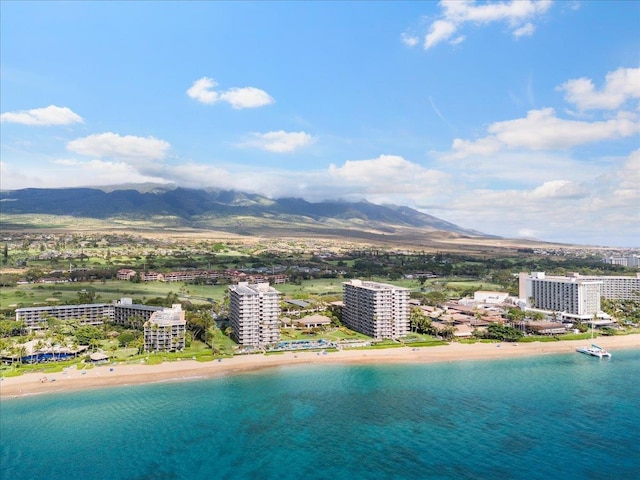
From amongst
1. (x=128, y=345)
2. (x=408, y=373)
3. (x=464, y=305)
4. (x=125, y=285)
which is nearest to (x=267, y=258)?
(x=125, y=285)

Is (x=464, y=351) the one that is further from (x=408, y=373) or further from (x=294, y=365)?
(x=294, y=365)

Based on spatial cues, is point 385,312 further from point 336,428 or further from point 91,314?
point 91,314

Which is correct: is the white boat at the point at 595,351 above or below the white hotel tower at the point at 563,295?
below

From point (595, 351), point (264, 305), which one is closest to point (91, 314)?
point (264, 305)

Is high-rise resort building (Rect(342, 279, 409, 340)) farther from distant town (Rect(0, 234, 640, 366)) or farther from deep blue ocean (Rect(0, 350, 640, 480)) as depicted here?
deep blue ocean (Rect(0, 350, 640, 480))

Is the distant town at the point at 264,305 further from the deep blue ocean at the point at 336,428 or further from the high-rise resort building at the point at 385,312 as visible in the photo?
the deep blue ocean at the point at 336,428

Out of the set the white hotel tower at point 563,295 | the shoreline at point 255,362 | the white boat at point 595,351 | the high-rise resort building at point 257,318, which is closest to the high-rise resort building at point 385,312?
the shoreline at point 255,362
